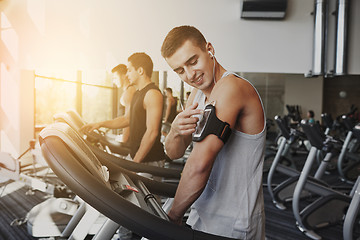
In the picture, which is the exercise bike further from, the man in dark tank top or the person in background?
the person in background

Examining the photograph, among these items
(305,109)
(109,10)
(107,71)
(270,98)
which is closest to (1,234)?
(107,71)

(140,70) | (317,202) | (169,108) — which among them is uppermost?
(140,70)

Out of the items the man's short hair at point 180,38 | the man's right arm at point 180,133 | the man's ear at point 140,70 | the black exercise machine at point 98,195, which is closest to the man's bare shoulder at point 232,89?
the man's right arm at point 180,133

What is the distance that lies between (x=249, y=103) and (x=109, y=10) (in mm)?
3646

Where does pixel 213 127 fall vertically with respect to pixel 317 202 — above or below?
above

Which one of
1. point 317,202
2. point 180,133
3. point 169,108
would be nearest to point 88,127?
point 180,133

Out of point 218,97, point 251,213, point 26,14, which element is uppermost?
point 26,14

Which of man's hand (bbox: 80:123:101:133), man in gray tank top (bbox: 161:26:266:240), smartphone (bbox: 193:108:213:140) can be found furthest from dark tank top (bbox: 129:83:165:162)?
smartphone (bbox: 193:108:213:140)

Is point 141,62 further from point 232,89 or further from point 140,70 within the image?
point 232,89

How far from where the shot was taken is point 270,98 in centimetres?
415

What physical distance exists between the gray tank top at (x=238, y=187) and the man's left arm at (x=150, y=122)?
1206mm

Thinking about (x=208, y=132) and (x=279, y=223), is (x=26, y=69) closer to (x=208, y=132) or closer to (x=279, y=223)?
(x=279, y=223)

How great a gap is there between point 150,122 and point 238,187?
1288 mm

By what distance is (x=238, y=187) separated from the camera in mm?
919
